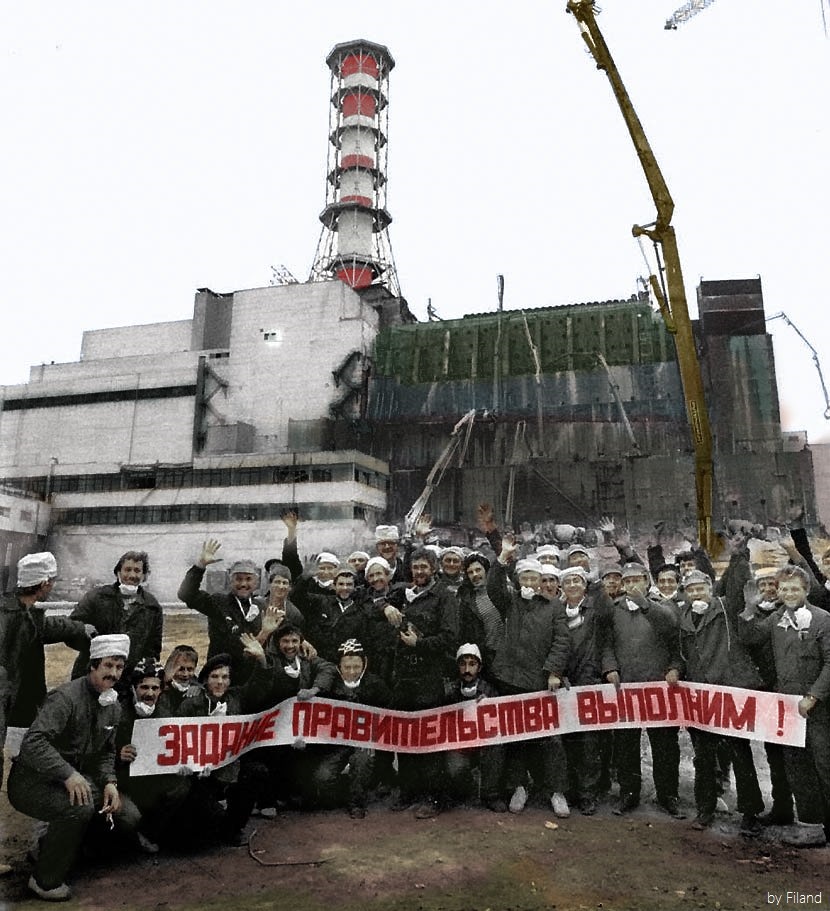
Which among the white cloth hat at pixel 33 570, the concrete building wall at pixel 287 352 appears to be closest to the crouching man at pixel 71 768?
the white cloth hat at pixel 33 570

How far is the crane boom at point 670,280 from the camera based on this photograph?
13.0 m

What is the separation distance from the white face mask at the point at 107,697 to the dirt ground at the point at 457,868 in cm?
116

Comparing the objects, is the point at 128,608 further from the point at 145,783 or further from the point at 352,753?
the point at 352,753

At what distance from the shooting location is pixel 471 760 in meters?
5.75

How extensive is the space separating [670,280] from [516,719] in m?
10.8

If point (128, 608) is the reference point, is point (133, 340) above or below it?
above

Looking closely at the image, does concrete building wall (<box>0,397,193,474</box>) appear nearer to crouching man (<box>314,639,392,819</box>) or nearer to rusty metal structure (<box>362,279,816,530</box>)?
rusty metal structure (<box>362,279,816,530</box>)

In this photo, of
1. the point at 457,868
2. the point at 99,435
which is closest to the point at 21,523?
the point at 99,435

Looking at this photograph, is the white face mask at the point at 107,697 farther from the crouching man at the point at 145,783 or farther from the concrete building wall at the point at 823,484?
the concrete building wall at the point at 823,484

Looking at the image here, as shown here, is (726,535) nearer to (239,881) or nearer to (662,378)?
(239,881)

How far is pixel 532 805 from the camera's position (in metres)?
5.67

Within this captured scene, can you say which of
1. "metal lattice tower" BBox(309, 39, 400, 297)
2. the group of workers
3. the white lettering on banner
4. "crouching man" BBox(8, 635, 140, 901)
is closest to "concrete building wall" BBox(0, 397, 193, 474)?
the group of workers

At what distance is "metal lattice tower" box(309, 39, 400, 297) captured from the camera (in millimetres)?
44000

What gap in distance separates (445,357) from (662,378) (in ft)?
32.8
